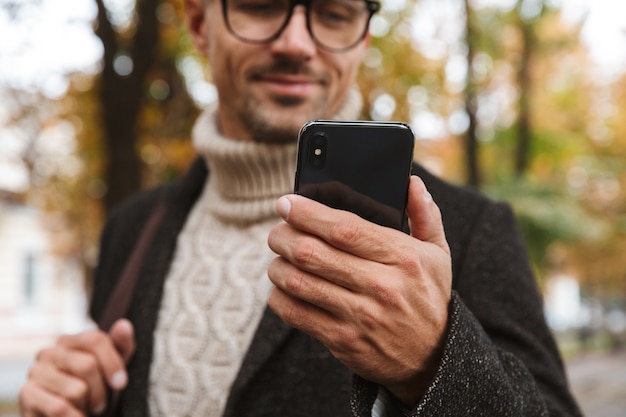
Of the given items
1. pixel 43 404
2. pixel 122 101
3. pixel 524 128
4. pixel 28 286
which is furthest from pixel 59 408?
pixel 28 286

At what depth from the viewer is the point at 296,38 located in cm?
165

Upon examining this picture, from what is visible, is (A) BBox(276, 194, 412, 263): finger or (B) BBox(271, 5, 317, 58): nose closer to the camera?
(A) BBox(276, 194, 412, 263): finger

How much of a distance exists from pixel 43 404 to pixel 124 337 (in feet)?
0.81

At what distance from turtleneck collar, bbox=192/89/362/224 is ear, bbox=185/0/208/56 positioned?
0.31 metres

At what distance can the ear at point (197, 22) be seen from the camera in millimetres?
2064

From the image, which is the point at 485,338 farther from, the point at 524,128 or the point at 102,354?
the point at 524,128

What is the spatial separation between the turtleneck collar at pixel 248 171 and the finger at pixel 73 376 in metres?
0.58

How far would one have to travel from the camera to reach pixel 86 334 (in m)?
1.65

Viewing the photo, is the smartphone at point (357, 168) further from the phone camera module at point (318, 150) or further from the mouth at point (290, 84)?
the mouth at point (290, 84)

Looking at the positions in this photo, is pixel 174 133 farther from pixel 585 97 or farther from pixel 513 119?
pixel 585 97

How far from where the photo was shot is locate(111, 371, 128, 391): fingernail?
1617 millimetres

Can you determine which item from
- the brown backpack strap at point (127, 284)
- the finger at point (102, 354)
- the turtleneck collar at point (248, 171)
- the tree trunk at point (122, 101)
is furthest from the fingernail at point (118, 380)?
the tree trunk at point (122, 101)

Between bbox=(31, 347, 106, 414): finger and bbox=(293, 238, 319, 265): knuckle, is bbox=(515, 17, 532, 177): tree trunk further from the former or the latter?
bbox=(293, 238, 319, 265): knuckle

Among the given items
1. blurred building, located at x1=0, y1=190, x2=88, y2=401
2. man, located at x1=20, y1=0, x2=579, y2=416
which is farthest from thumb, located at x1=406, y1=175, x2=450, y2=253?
blurred building, located at x1=0, y1=190, x2=88, y2=401
